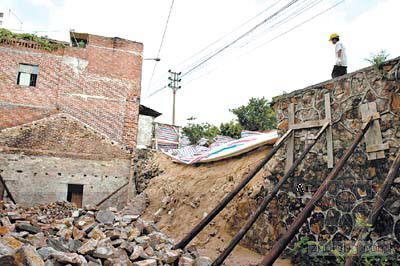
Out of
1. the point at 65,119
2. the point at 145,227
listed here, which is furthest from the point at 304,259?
the point at 65,119

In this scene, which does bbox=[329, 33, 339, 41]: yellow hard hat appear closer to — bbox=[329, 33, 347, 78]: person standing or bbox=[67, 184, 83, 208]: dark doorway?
bbox=[329, 33, 347, 78]: person standing

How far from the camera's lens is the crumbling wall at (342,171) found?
466 cm

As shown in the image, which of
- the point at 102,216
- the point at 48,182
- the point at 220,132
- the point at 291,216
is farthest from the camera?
the point at 220,132

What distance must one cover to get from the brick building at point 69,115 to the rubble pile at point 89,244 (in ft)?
29.1

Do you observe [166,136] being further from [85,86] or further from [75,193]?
[75,193]

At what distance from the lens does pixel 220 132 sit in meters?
20.5

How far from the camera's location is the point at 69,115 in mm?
15328

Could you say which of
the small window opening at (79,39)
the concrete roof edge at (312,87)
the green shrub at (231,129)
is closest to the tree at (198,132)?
the green shrub at (231,129)

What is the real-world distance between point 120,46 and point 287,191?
14.1 m

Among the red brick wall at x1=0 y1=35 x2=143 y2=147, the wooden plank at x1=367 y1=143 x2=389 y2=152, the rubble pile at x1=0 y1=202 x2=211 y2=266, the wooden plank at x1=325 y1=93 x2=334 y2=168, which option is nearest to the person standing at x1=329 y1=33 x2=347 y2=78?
the wooden plank at x1=325 y1=93 x2=334 y2=168

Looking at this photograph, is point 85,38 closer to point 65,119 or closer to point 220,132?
point 65,119

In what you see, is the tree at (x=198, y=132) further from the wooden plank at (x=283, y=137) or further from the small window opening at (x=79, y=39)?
the wooden plank at (x=283, y=137)

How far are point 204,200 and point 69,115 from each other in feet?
32.4

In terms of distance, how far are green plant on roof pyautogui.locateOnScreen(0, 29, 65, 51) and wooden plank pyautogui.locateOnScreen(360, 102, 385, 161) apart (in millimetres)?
15804
